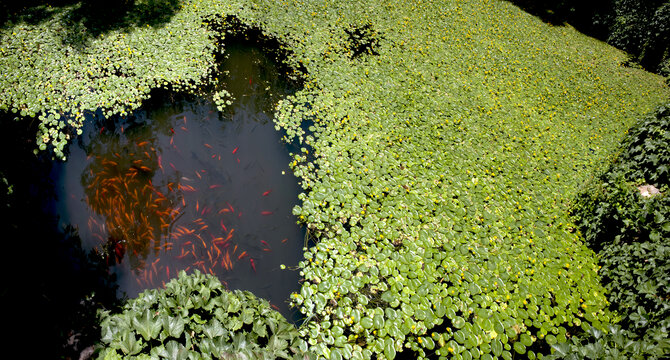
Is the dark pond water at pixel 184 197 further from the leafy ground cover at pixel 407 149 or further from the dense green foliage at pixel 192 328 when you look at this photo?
the dense green foliage at pixel 192 328

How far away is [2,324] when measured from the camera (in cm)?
192

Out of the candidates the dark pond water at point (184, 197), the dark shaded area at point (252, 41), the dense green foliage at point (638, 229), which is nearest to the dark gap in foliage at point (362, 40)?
the dark shaded area at point (252, 41)

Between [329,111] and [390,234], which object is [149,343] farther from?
[329,111]

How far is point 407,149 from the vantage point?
525 centimetres

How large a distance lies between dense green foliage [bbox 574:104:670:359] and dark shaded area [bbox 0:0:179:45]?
9635 millimetres

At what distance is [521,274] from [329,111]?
4221 millimetres

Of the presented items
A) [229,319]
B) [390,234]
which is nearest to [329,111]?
[390,234]

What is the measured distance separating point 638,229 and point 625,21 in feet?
47.6

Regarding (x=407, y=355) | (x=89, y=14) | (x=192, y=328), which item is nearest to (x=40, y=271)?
(x=192, y=328)

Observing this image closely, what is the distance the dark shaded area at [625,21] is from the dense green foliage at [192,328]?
54.2 ft

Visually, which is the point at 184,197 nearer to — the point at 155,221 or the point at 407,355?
the point at 155,221

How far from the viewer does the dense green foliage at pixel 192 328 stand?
1839mm

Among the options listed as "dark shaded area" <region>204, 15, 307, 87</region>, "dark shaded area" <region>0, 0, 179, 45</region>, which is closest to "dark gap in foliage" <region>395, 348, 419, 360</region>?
"dark shaded area" <region>204, 15, 307, 87</region>

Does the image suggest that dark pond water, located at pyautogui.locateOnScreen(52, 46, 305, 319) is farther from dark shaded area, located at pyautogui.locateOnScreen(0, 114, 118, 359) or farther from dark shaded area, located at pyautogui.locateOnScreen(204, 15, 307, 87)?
dark shaded area, located at pyautogui.locateOnScreen(204, 15, 307, 87)
